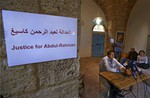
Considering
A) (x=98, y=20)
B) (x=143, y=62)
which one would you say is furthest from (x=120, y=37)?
(x=143, y=62)

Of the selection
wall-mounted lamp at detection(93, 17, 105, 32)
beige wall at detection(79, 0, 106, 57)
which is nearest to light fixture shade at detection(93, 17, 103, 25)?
wall-mounted lamp at detection(93, 17, 105, 32)

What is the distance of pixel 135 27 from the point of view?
515cm

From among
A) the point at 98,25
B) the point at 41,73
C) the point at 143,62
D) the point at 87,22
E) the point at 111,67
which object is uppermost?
the point at 87,22

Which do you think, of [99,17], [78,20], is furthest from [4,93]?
[99,17]

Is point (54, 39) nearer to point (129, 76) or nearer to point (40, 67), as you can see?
point (40, 67)

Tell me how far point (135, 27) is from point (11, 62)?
18.9 ft

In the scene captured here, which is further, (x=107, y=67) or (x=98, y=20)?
(x=98, y=20)

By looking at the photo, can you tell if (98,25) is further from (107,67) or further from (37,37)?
(37,37)

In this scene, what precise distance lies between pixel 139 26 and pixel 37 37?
17.9 ft

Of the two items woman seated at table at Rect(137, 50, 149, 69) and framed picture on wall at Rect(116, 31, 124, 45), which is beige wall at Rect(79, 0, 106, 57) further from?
woman seated at table at Rect(137, 50, 149, 69)

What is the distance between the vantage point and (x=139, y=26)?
490 cm

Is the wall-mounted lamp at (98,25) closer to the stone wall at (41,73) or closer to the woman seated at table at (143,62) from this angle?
the woman seated at table at (143,62)

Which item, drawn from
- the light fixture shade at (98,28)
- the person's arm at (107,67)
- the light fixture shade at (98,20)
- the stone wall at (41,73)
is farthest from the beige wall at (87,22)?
the stone wall at (41,73)

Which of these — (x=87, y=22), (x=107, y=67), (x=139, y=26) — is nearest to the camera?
(x=107, y=67)
